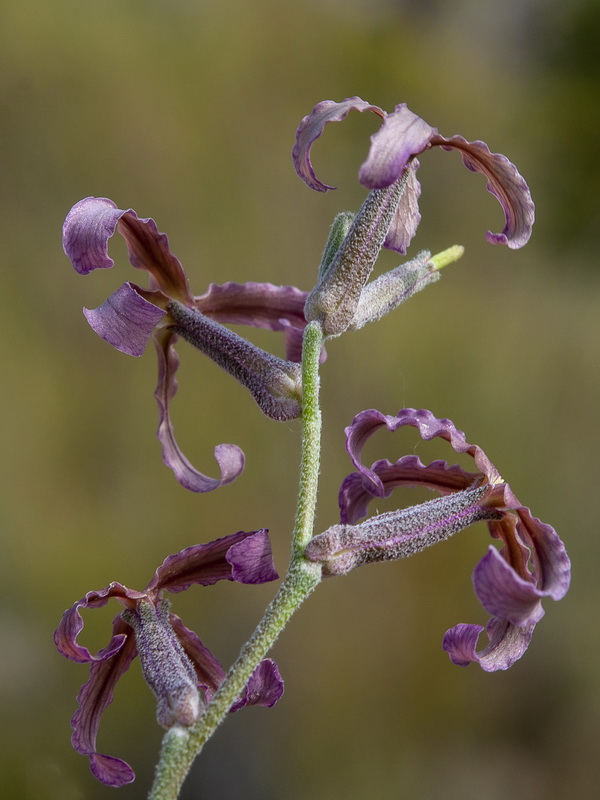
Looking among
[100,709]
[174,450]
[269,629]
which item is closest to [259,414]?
[174,450]

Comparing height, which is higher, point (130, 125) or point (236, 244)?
point (130, 125)

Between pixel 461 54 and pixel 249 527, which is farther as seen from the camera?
pixel 461 54

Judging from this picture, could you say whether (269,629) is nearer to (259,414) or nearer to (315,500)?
(315,500)

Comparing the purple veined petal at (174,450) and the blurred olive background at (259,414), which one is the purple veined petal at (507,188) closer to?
the purple veined petal at (174,450)

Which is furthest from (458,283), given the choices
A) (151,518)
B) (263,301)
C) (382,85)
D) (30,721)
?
(263,301)

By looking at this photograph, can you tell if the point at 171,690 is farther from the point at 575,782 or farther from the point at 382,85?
the point at 382,85

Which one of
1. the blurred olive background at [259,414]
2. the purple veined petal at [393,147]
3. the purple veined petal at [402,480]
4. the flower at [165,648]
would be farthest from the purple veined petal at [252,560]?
the blurred olive background at [259,414]

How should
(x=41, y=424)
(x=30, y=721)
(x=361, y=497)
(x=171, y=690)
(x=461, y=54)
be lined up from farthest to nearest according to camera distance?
(x=461, y=54) → (x=41, y=424) → (x=30, y=721) → (x=361, y=497) → (x=171, y=690)
